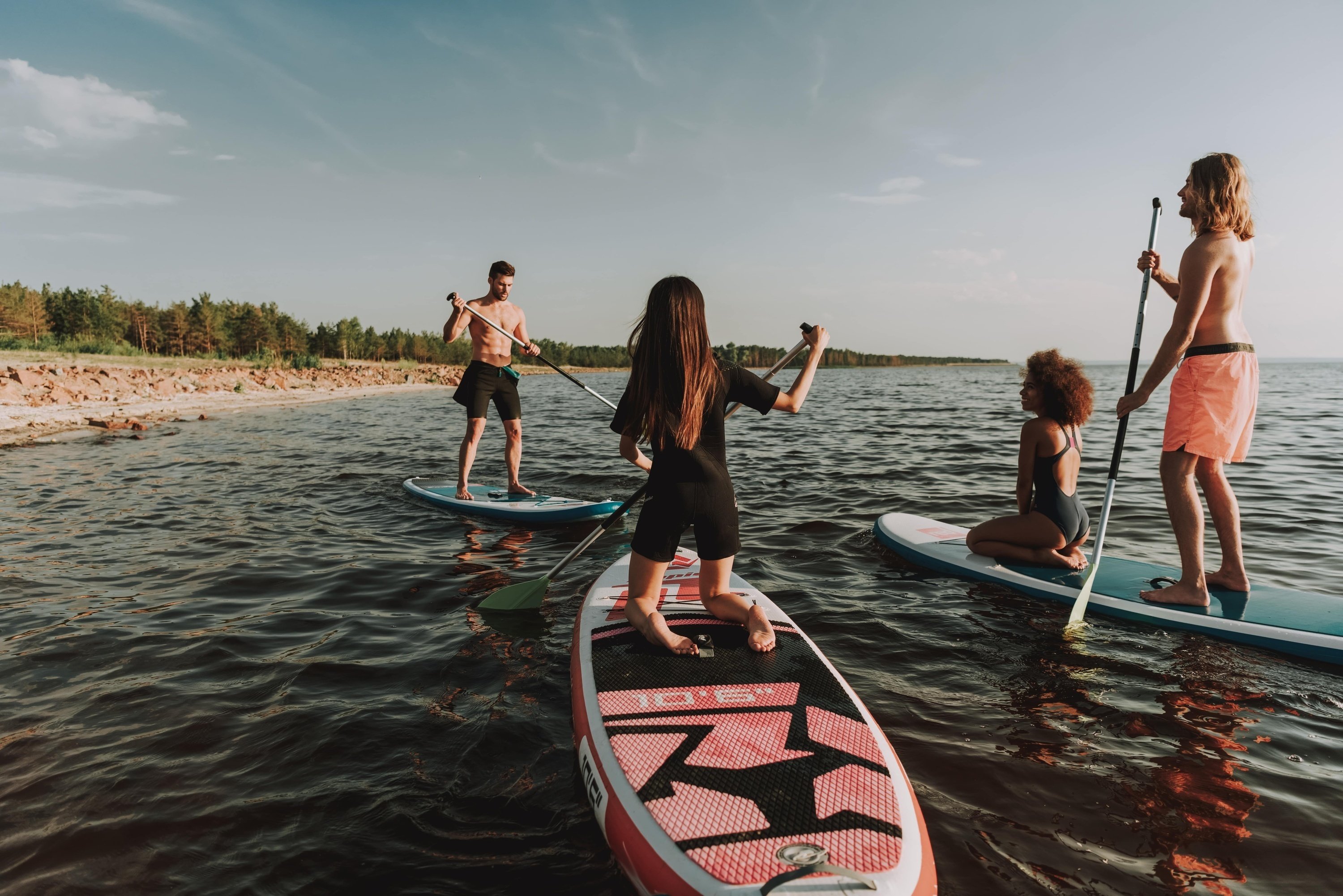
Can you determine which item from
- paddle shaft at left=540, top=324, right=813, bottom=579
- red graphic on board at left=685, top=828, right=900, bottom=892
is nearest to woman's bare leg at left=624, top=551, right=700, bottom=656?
paddle shaft at left=540, top=324, right=813, bottom=579

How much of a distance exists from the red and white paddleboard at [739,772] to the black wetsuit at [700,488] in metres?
0.50

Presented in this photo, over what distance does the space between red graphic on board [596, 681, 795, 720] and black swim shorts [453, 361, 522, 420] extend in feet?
18.9

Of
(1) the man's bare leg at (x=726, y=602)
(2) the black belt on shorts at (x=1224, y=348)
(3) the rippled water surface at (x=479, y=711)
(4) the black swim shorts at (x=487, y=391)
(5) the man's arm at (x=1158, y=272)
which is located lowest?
(3) the rippled water surface at (x=479, y=711)

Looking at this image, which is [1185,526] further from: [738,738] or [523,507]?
[523,507]

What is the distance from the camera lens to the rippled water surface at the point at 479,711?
8.90 ft

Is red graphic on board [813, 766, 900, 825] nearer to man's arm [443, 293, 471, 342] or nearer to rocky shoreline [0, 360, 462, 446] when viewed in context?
man's arm [443, 293, 471, 342]

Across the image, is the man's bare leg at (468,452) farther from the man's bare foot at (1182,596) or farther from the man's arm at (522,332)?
the man's bare foot at (1182,596)

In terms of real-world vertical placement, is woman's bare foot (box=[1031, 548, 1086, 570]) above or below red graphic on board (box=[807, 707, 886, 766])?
above

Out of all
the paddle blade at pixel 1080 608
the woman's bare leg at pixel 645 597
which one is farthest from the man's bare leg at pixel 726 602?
the paddle blade at pixel 1080 608

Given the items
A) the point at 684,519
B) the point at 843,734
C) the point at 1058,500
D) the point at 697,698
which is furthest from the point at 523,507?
the point at 843,734

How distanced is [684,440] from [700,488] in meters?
0.29

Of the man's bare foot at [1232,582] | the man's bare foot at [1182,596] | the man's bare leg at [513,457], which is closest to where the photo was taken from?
the man's bare foot at [1182,596]

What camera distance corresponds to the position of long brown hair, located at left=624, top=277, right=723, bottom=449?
3.58 meters

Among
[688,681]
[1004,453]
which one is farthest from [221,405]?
[688,681]
